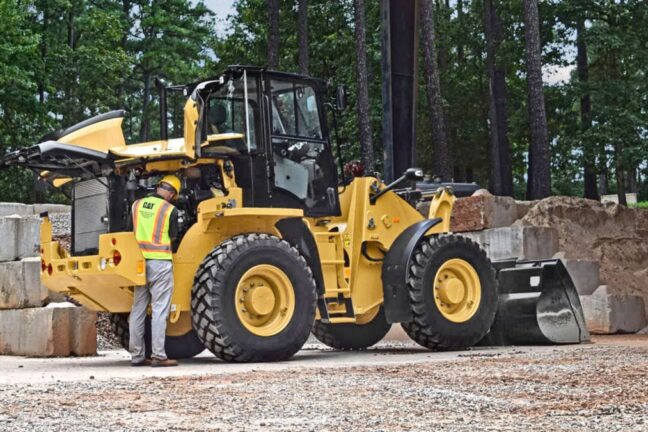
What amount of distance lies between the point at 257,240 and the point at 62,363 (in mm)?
2989

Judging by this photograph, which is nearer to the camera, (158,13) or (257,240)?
(257,240)

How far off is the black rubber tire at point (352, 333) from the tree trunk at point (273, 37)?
19573 mm

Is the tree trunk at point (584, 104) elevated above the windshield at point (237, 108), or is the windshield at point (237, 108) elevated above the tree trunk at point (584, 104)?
the tree trunk at point (584, 104)

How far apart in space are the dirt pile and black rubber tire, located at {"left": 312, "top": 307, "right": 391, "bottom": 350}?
4258 millimetres

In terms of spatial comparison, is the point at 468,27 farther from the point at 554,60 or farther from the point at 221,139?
the point at 221,139

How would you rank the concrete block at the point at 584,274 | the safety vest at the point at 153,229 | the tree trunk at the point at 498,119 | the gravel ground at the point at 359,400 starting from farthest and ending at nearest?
1. the tree trunk at the point at 498,119
2. the concrete block at the point at 584,274
3. the safety vest at the point at 153,229
4. the gravel ground at the point at 359,400

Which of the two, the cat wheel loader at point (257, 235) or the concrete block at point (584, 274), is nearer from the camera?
the cat wheel loader at point (257, 235)

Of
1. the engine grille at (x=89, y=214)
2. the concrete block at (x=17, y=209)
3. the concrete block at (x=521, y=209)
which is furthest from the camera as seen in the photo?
the concrete block at (x=17, y=209)

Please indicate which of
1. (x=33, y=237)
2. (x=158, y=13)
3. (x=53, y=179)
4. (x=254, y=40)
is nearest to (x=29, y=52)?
(x=254, y=40)

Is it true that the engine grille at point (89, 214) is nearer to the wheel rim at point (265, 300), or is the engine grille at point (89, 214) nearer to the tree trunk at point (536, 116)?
the wheel rim at point (265, 300)

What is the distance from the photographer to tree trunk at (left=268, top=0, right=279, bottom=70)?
34781 mm

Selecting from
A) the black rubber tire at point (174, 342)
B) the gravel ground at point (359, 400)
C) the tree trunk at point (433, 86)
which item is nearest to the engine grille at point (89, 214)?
the black rubber tire at point (174, 342)

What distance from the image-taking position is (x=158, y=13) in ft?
176

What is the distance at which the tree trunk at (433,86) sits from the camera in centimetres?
3347
